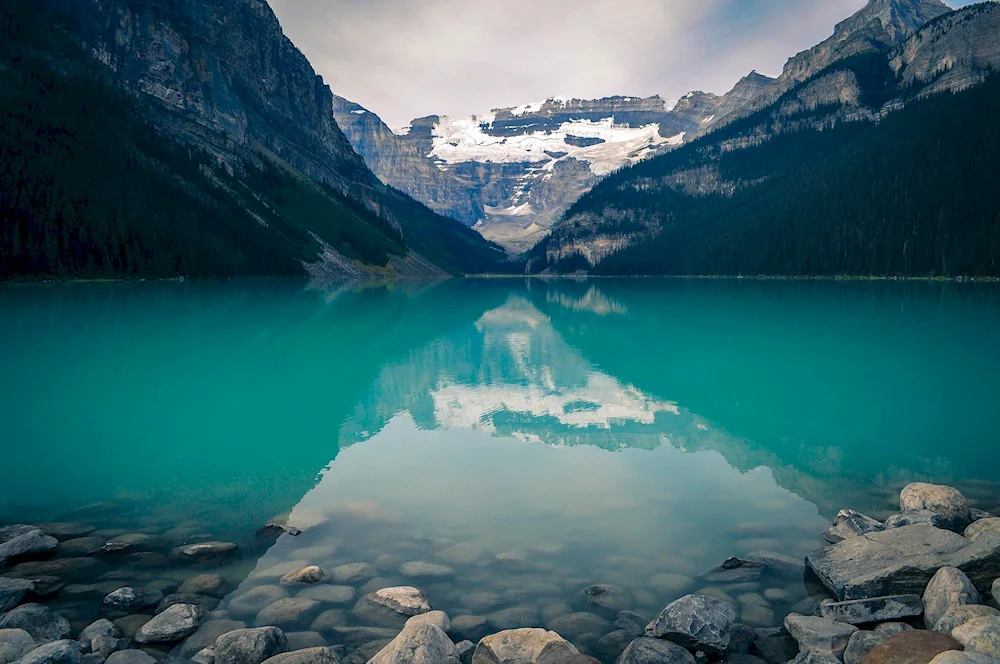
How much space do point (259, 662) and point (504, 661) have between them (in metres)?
3.64

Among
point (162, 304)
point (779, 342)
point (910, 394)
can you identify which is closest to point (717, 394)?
point (910, 394)

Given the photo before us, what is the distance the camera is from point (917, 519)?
42.5 ft

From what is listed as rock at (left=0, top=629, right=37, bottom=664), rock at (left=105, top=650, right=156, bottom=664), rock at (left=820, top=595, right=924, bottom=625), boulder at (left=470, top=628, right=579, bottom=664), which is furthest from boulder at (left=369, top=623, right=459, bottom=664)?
rock at (left=820, top=595, right=924, bottom=625)

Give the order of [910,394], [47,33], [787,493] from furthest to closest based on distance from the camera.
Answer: [47,33]
[910,394]
[787,493]

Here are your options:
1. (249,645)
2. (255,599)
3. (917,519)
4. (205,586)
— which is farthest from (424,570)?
(917,519)

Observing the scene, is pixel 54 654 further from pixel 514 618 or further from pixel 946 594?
pixel 946 594

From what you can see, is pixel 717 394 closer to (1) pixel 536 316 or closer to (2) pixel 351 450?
(2) pixel 351 450

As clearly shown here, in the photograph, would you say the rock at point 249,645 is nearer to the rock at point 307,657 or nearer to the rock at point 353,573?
the rock at point 307,657

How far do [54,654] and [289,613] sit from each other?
3428 mm

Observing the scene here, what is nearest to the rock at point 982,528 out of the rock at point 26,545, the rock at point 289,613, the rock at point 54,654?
the rock at point 289,613

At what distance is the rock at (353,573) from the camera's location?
11.8 m

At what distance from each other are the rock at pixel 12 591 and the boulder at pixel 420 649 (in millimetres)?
6611

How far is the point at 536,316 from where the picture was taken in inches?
3189

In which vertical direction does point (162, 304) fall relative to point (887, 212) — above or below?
below
